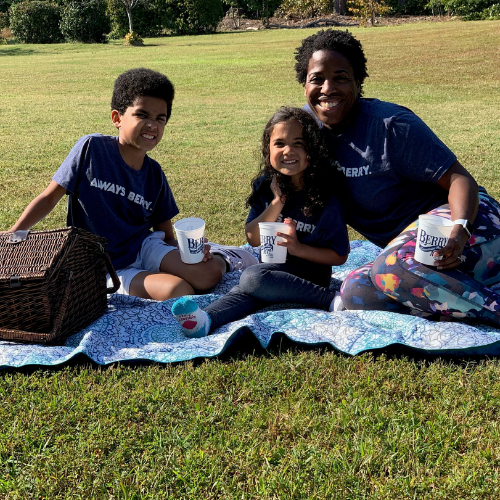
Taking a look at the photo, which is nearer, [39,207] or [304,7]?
[39,207]

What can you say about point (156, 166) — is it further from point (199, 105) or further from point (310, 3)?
point (310, 3)

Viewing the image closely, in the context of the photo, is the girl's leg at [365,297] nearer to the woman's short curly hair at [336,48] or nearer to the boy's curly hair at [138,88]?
the woman's short curly hair at [336,48]

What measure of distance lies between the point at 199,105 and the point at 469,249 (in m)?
→ 11.7

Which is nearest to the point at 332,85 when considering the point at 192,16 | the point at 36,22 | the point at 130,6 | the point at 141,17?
the point at 130,6

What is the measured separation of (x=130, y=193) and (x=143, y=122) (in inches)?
18.8

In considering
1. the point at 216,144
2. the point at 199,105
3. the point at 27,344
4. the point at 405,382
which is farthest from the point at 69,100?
the point at 405,382

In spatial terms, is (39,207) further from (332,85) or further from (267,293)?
(332,85)

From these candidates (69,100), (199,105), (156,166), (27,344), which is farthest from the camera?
(69,100)

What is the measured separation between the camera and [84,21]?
37.8 metres

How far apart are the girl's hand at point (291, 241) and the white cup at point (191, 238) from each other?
0.49 m

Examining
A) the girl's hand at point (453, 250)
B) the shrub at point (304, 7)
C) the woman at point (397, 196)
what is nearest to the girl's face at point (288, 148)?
the woman at point (397, 196)

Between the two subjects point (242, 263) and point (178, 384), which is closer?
point (178, 384)

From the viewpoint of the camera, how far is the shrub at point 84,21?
3766 centimetres

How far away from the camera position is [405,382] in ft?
8.95
